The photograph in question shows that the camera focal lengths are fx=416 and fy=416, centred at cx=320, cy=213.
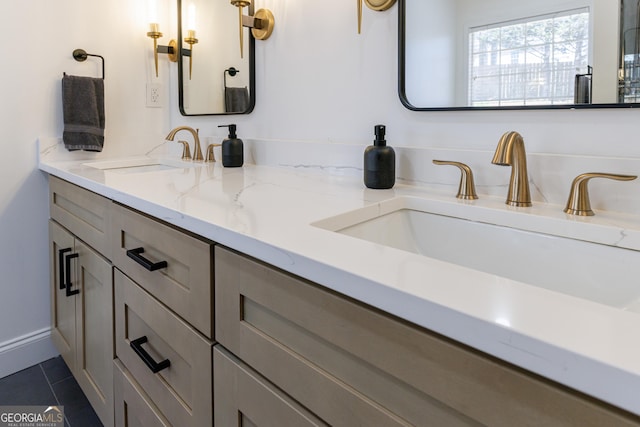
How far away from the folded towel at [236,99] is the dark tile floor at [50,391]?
4.12 feet

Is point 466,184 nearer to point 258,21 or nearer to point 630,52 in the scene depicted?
point 630,52

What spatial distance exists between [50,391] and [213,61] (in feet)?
4.86

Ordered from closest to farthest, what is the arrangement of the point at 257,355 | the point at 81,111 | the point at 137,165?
1. the point at 257,355
2. the point at 81,111
3. the point at 137,165

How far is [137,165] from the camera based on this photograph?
6.06 feet

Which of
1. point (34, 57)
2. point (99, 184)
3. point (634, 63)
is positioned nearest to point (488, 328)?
point (634, 63)

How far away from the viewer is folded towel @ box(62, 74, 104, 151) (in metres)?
1.70

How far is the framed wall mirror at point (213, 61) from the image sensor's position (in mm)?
1646

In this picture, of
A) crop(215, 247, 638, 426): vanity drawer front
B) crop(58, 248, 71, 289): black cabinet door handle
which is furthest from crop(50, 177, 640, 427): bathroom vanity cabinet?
crop(58, 248, 71, 289): black cabinet door handle

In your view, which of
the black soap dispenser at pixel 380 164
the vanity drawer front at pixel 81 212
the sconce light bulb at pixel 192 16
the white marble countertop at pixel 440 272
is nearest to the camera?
the white marble countertop at pixel 440 272

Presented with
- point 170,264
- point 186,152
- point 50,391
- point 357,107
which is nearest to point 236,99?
point 186,152

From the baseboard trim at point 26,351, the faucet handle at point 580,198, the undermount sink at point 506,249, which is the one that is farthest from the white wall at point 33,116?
the faucet handle at point 580,198

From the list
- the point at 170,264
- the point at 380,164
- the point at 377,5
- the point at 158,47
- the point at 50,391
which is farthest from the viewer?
the point at 158,47

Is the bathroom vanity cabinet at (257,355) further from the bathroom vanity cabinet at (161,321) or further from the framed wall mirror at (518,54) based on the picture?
the framed wall mirror at (518,54)

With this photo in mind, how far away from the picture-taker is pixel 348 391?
20.7 inches
